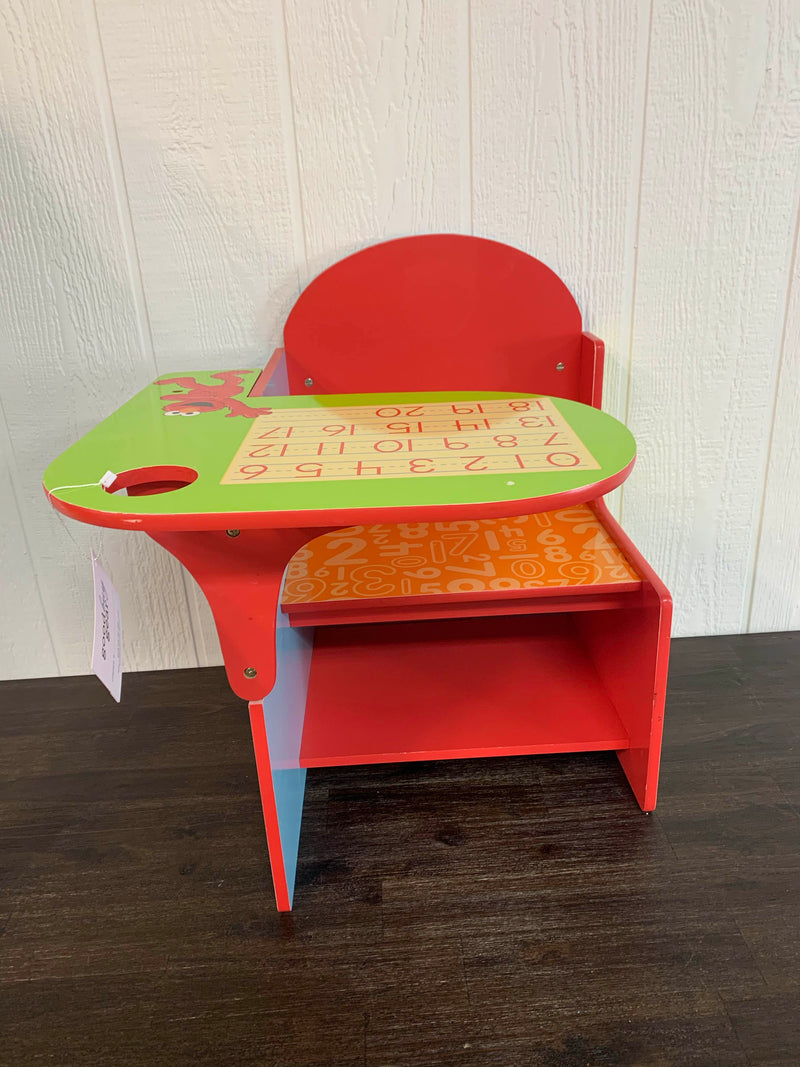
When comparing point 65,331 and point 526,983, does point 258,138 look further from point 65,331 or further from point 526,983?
point 526,983

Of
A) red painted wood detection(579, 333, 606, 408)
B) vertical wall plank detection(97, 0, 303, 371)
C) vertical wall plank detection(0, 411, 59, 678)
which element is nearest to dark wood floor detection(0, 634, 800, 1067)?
vertical wall plank detection(0, 411, 59, 678)

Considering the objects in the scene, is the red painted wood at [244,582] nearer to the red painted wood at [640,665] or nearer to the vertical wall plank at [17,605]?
the red painted wood at [640,665]

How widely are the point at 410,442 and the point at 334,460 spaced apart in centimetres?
10

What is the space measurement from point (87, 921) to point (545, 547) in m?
0.83

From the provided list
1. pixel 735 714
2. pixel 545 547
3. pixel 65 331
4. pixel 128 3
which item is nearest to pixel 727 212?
pixel 545 547

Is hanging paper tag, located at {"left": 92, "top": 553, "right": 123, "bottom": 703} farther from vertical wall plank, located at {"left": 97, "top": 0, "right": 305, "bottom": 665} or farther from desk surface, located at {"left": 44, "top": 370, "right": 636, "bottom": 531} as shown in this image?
vertical wall plank, located at {"left": 97, "top": 0, "right": 305, "bottom": 665}

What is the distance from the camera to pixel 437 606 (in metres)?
1.06

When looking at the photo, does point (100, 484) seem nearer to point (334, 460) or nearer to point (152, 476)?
point (152, 476)

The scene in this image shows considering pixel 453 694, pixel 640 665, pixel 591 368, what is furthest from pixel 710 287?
pixel 453 694

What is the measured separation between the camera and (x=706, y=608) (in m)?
1.56

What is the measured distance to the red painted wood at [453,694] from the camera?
114 centimetres

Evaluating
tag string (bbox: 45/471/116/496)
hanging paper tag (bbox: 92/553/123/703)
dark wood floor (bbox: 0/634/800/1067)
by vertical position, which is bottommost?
dark wood floor (bbox: 0/634/800/1067)

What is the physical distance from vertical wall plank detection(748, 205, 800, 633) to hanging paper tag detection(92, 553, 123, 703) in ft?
3.95

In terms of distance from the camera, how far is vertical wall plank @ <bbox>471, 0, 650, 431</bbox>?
1.15 m
